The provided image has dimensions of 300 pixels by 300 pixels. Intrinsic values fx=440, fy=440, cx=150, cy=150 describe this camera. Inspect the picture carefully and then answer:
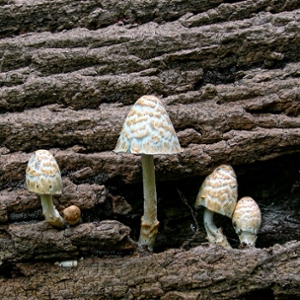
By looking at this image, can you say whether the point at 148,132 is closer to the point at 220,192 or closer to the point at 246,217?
the point at 220,192

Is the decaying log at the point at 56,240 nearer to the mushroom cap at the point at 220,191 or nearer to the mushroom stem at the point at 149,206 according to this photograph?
the mushroom stem at the point at 149,206

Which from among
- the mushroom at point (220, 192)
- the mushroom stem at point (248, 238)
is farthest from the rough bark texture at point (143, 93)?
the mushroom stem at point (248, 238)

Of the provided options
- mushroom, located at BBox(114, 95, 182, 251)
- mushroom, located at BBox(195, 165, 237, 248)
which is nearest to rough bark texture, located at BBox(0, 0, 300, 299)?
mushroom, located at BBox(195, 165, 237, 248)

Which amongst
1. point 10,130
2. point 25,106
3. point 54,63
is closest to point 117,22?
point 54,63

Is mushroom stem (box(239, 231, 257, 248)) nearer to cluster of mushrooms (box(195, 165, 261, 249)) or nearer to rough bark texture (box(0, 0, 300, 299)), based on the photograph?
cluster of mushrooms (box(195, 165, 261, 249))

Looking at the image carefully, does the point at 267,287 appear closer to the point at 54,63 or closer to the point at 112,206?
the point at 112,206
